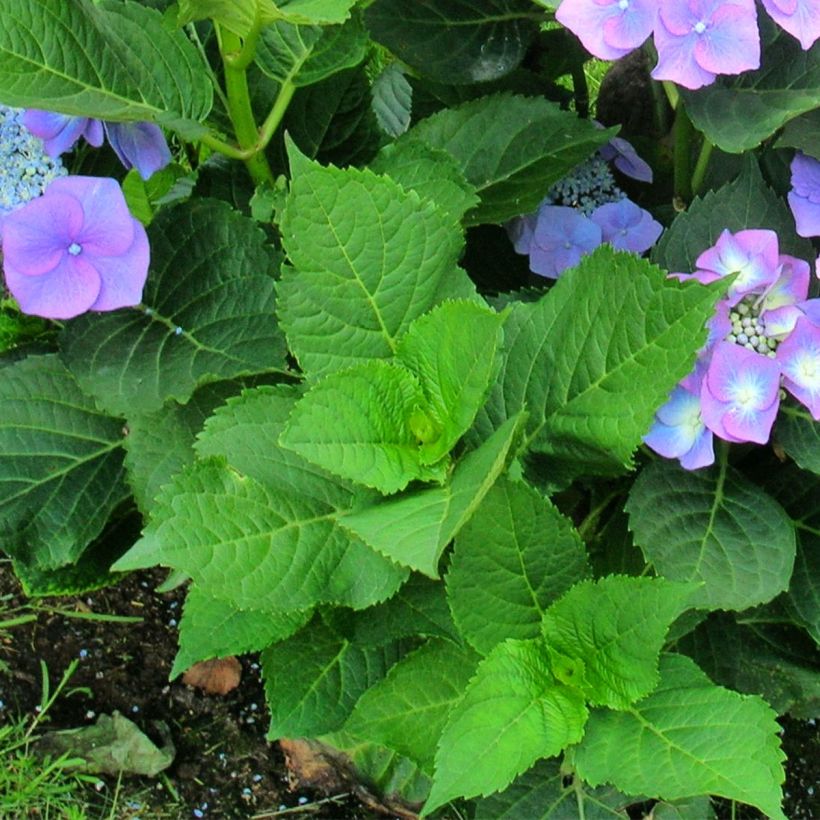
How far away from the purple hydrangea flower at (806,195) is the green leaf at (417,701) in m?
0.53

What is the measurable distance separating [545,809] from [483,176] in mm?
678

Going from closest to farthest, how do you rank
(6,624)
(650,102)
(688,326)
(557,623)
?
(688,326) < (557,623) < (650,102) < (6,624)

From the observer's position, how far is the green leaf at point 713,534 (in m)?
Result: 1.04

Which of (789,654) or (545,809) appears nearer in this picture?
(545,809)

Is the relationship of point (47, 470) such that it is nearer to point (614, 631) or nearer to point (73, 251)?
point (73, 251)

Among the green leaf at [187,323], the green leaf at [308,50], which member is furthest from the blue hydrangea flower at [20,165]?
the green leaf at [308,50]

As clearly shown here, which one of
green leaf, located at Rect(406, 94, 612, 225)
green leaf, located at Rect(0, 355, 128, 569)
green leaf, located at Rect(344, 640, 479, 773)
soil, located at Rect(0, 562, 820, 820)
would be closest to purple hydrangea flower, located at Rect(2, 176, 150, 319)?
green leaf, located at Rect(0, 355, 128, 569)

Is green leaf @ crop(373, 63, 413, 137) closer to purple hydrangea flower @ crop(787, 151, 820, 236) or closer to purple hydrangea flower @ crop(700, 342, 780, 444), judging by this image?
purple hydrangea flower @ crop(787, 151, 820, 236)

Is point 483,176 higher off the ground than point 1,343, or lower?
higher

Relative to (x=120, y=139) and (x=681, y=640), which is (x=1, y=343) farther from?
(x=681, y=640)

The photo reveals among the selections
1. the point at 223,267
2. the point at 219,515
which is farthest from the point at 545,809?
the point at 223,267

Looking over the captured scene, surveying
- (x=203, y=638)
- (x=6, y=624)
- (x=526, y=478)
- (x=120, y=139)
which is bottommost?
(x=6, y=624)

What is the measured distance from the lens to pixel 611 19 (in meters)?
0.98

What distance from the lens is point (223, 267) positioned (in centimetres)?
114
